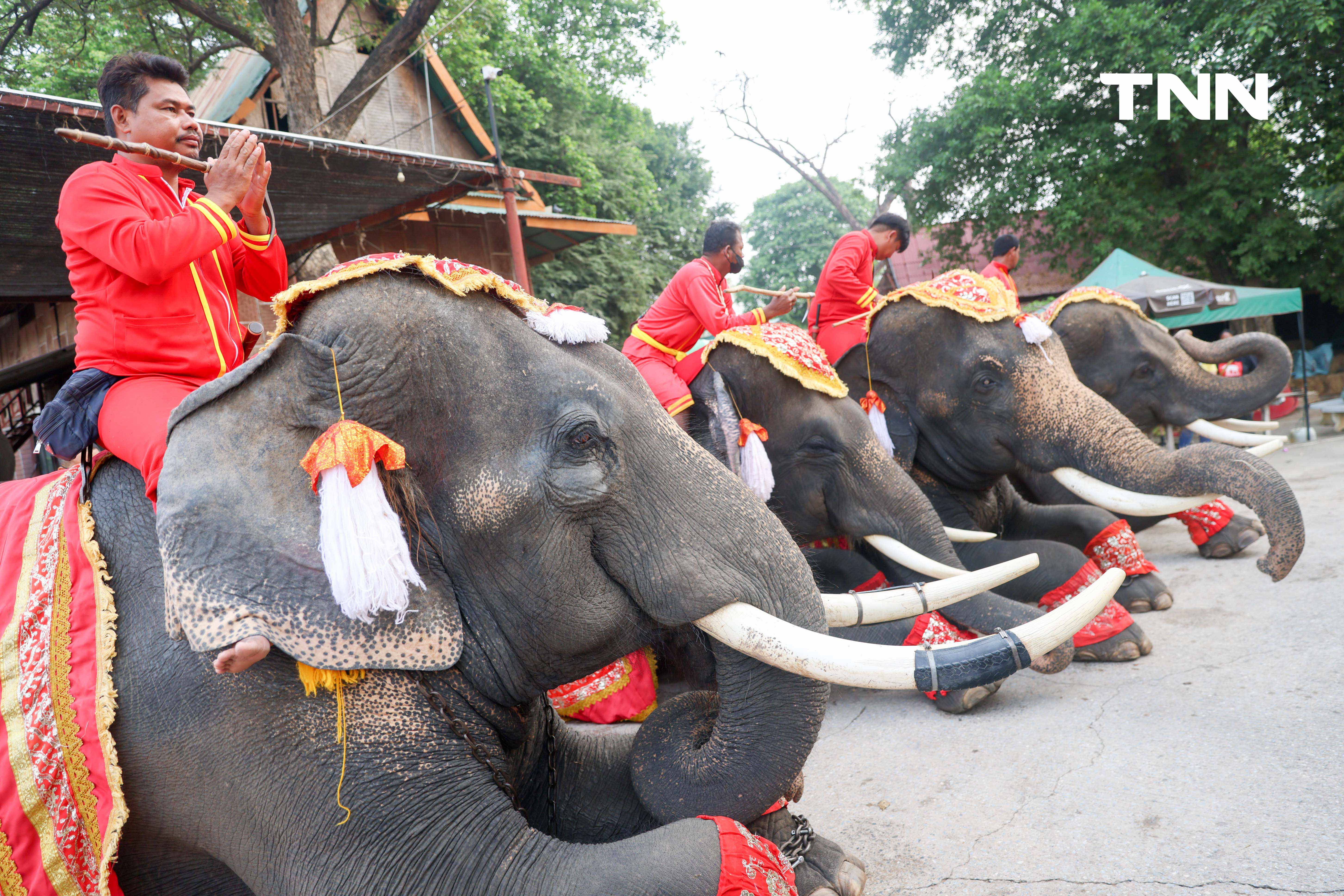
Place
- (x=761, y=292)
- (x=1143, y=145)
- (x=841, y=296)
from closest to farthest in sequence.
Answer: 1. (x=761, y=292)
2. (x=841, y=296)
3. (x=1143, y=145)

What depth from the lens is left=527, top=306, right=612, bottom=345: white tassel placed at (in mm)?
1852

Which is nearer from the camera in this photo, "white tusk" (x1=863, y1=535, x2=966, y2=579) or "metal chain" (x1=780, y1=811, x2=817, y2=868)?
"metal chain" (x1=780, y1=811, x2=817, y2=868)

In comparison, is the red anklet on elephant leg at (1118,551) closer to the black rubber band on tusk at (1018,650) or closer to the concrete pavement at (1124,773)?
the concrete pavement at (1124,773)

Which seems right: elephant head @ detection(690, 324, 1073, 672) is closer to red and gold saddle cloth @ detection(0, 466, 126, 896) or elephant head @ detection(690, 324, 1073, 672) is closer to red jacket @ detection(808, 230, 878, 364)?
red jacket @ detection(808, 230, 878, 364)

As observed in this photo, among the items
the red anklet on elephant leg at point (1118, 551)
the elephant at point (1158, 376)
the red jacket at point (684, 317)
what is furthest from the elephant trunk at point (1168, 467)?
the red jacket at point (684, 317)

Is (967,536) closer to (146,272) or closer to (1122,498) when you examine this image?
(1122,498)

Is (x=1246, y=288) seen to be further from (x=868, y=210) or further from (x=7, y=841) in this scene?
(x=868, y=210)

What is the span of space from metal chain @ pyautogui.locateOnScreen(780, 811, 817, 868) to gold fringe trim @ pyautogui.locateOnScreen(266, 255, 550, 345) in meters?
1.42

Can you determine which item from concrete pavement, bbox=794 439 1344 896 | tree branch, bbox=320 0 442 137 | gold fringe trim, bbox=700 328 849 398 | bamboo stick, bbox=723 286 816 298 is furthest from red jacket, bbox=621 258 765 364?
tree branch, bbox=320 0 442 137

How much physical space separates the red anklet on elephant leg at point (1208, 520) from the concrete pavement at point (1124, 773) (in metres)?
1.28

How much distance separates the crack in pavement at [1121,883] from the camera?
191 cm

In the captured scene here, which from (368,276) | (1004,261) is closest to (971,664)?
(368,276)

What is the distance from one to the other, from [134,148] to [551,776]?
64.9 inches

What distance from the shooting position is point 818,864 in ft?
6.70
